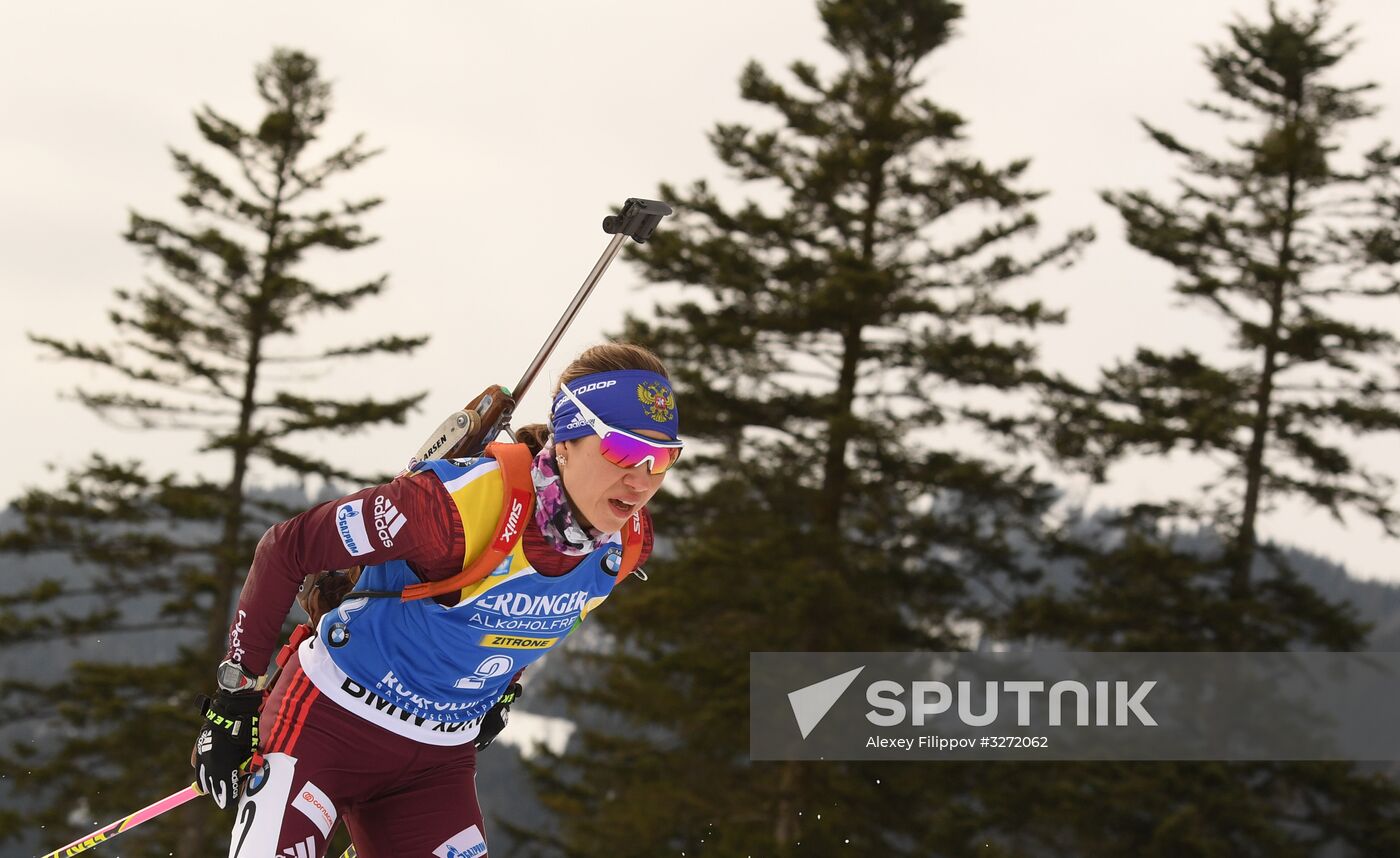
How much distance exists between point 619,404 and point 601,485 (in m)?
0.22

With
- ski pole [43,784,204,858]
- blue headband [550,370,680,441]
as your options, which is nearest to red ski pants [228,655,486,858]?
ski pole [43,784,204,858]

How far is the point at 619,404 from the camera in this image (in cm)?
357

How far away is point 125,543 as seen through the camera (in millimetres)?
24500

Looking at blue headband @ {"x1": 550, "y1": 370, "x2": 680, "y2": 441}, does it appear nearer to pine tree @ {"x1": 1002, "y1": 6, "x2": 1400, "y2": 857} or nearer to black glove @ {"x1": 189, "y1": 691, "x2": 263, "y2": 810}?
black glove @ {"x1": 189, "y1": 691, "x2": 263, "y2": 810}

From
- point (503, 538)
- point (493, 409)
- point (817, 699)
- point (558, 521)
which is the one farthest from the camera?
point (817, 699)

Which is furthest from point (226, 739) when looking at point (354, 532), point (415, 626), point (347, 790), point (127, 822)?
point (127, 822)

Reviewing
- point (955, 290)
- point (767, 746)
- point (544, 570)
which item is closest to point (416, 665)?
point (544, 570)

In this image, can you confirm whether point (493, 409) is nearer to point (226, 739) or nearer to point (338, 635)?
point (338, 635)

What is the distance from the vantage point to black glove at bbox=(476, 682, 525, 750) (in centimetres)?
406

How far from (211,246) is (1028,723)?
1562 centimetres

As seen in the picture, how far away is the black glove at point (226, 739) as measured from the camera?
341cm

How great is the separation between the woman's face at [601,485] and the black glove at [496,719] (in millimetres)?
833

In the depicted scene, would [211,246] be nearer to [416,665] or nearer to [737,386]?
[737,386]

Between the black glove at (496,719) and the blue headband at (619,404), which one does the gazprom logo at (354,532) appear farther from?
the black glove at (496,719)
